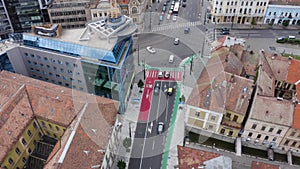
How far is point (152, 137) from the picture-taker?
79.6 meters

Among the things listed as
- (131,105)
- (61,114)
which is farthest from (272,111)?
(61,114)

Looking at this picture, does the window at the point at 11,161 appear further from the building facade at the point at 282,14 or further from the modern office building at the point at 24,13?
the building facade at the point at 282,14

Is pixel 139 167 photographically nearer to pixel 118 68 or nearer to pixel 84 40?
pixel 118 68

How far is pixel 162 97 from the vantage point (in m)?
91.5

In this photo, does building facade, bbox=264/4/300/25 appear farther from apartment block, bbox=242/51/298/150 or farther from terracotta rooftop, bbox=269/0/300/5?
apartment block, bbox=242/51/298/150

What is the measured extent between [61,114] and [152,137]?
27504 millimetres

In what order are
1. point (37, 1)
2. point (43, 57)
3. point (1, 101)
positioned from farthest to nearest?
point (37, 1) < point (43, 57) < point (1, 101)

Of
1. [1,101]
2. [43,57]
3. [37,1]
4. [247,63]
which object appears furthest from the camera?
[37,1]

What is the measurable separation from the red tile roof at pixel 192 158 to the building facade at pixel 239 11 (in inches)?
3256

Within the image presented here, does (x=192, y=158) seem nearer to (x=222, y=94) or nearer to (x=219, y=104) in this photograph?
(x=219, y=104)

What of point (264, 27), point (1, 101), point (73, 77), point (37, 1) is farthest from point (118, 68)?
point (264, 27)

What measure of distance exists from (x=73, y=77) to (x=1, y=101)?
21823mm

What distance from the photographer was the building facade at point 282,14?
120 metres

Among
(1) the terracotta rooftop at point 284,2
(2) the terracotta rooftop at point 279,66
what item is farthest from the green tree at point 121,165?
(1) the terracotta rooftop at point 284,2
